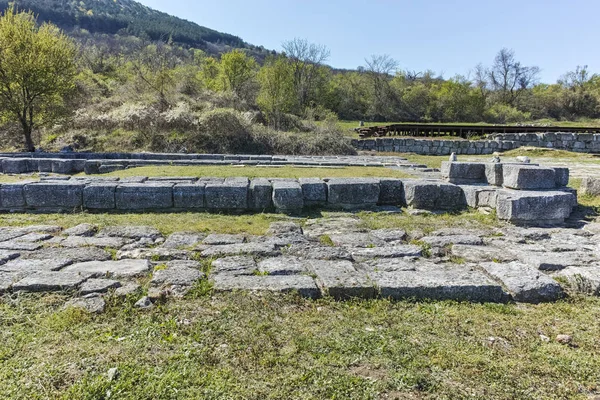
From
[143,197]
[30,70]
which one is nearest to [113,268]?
[143,197]

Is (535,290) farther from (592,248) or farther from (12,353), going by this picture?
(12,353)

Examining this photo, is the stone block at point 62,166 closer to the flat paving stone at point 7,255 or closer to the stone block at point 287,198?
the stone block at point 287,198

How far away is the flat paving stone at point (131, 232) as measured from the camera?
606 centimetres

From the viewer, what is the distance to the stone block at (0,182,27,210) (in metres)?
7.67

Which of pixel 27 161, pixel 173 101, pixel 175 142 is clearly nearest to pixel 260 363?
pixel 27 161

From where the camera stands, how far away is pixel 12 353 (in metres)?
2.91

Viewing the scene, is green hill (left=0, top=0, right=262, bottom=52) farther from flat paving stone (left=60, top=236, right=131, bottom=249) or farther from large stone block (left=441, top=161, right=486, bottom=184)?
flat paving stone (left=60, top=236, right=131, bottom=249)

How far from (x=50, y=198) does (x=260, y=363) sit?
6.77 m

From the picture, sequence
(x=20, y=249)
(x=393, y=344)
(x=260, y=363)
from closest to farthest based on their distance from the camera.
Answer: (x=260, y=363) < (x=393, y=344) < (x=20, y=249)

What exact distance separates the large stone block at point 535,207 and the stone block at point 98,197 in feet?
23.8

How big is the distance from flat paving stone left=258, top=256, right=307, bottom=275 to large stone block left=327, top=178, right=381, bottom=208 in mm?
3325

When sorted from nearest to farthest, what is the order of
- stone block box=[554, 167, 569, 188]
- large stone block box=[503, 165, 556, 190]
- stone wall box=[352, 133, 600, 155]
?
1. large stone block box=[503, 165, 556, 190]
2. stone block box=[554, 167, 569, 188]
3. stone wall box=[352, 133, 600, 155]

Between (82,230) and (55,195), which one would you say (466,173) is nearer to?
(82,230)

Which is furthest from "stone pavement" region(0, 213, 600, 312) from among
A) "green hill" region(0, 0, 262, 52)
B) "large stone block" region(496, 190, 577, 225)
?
"green hill" region(0, 0, 262, 52)
